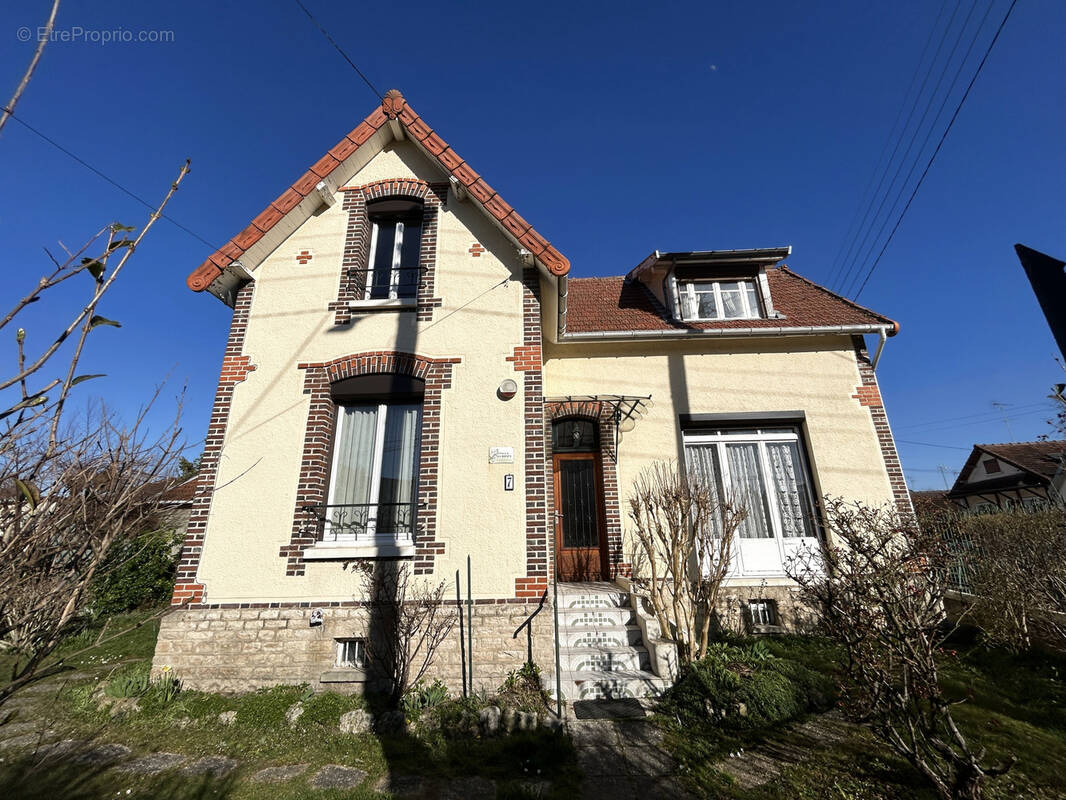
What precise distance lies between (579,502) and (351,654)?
13.7 feet

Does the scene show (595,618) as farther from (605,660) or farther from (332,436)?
(332,436)

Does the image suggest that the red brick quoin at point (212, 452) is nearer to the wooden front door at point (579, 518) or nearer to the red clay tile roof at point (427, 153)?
the red clay tile roof at point (427, 153)

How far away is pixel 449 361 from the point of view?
20.4 ft

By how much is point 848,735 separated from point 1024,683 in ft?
8.96

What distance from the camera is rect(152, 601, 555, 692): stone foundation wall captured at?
5.07m

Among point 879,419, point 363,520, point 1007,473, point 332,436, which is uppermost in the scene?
point 1007,473

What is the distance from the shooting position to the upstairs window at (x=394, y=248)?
22.7ft

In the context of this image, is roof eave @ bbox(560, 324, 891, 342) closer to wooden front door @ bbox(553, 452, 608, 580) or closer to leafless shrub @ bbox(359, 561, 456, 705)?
wooden front door @ bbox(553, 452, 608, 580)

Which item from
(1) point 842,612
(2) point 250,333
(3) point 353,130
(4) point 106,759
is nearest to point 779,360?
(1) point 842,612

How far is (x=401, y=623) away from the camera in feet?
16.4

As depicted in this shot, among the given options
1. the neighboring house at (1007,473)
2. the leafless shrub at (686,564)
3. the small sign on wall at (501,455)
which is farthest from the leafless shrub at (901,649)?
the neighboring house at (1007,473)

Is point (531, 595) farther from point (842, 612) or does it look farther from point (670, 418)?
point (670, 418)

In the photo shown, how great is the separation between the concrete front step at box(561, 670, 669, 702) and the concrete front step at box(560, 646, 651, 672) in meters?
0.19

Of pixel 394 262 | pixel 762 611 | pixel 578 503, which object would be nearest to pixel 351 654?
pixel 578 503
